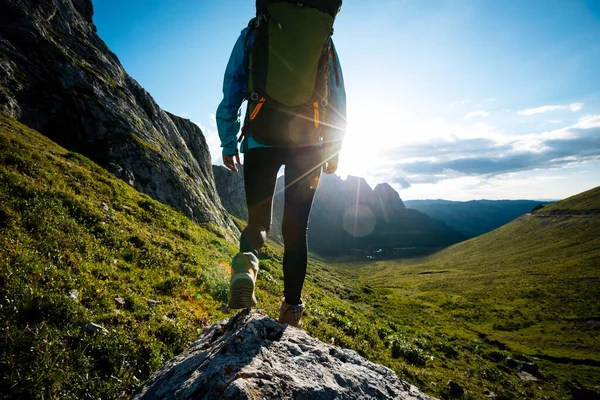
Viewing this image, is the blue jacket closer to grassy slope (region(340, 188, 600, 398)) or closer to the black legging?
the black legging

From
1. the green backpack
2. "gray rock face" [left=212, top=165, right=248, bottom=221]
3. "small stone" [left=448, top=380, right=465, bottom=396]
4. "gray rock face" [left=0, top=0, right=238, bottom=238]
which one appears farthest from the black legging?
"gray rock face" [left=212, top=165, right=248, bottom=221]

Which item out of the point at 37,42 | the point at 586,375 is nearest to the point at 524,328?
the point at 586,375

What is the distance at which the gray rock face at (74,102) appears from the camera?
2356 centimetres

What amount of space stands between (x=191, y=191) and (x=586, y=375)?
151ft

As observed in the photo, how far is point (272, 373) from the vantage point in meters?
2.56

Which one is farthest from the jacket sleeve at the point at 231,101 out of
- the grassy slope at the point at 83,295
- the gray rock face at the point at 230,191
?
the gray rock face at the point at 230,191

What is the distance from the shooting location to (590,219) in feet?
501

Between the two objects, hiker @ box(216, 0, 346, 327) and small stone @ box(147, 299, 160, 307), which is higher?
hiker @ box(216, 0, 346, 327)

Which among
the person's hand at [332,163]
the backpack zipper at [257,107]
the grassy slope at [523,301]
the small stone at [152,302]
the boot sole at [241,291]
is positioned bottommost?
the grassy slope at [523,301]

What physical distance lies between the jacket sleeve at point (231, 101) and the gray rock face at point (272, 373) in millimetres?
2428

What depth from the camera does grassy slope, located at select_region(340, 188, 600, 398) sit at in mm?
32944

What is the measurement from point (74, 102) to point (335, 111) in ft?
104

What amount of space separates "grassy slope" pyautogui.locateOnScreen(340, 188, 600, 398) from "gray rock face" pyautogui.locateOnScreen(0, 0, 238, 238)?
87.1ft

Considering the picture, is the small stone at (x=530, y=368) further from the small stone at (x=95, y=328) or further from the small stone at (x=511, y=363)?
the small stone at (x=95, y=328)
